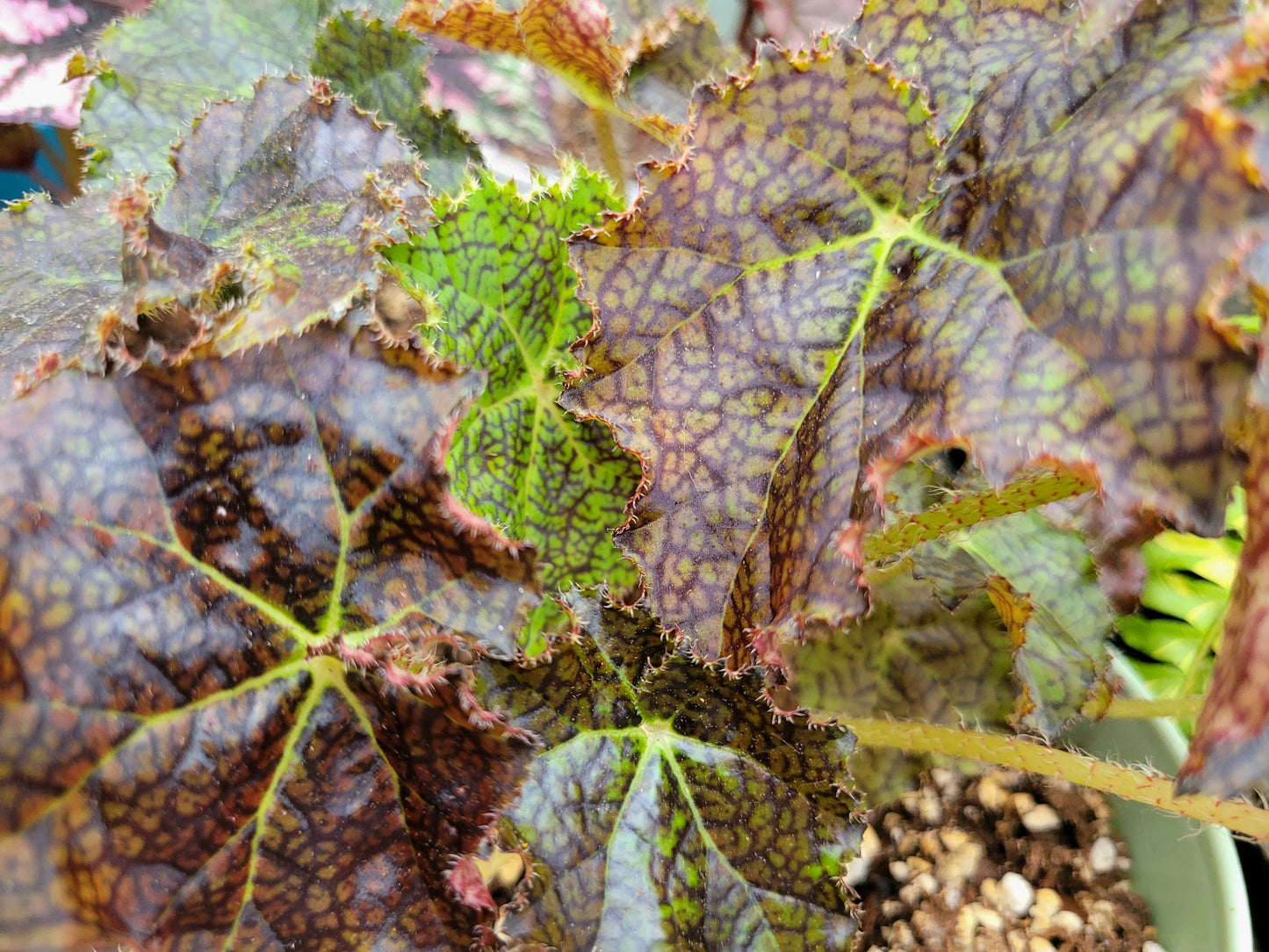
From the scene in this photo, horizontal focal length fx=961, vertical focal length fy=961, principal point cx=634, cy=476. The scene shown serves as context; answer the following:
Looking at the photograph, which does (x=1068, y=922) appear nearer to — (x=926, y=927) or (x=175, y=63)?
(x=926, y=927)

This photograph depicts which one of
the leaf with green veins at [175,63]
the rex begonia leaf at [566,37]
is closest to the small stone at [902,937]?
the rex begonia leaf at [566,37]

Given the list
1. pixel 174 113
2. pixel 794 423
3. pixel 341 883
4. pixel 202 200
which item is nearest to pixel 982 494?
pixel 794 423

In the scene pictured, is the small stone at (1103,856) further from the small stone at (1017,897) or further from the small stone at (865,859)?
the small stone at (865,859)

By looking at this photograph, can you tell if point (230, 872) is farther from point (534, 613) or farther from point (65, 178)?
point (65, 178)

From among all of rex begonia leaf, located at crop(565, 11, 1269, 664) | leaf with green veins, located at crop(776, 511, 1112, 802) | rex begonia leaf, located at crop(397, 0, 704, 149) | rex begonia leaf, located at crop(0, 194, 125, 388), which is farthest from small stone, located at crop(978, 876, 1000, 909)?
rex begonia leaf, located at crop(0, 194, 125, 388)

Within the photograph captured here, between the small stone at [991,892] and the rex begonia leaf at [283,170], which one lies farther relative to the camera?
the small stone at [991,892]

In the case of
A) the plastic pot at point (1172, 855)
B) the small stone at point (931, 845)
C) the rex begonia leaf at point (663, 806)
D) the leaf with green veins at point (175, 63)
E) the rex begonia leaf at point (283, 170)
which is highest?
the leaf with green veins at point (175, 63)

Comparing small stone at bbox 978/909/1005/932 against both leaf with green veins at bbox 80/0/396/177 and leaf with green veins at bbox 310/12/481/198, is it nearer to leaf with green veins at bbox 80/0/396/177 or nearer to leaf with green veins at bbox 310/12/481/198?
leaf with green veins at bbox 310/12/481/198
